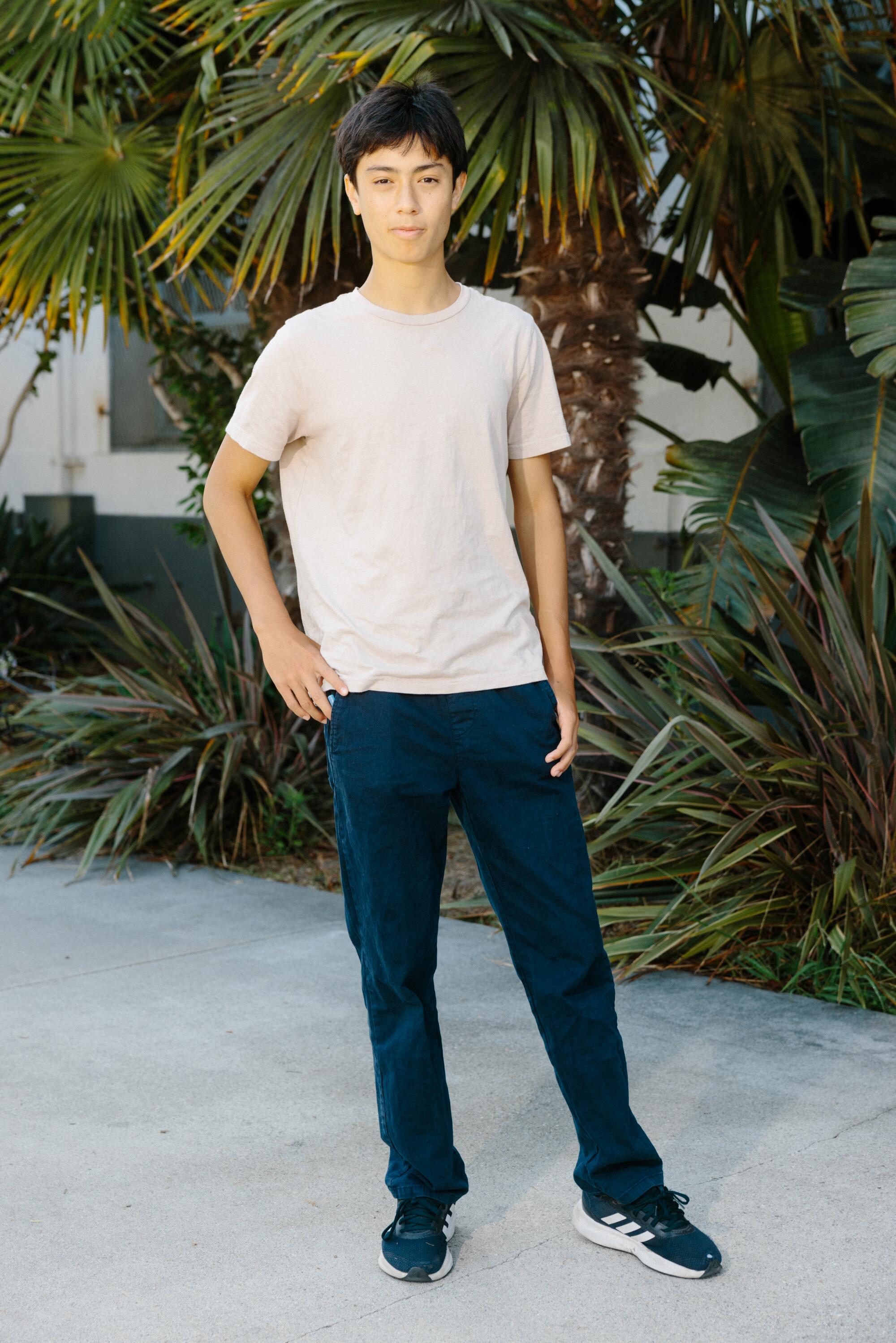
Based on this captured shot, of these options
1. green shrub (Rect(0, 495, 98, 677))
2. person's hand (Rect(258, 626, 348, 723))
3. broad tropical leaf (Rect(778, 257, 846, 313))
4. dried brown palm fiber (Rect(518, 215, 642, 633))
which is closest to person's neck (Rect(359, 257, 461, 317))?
person's hand (Rect(258, 626, 348, 723))

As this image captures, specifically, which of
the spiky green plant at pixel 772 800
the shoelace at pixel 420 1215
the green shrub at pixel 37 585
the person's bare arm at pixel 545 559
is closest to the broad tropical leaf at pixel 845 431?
the spiky green plant at pixel 772 800

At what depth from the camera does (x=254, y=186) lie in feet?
20.2

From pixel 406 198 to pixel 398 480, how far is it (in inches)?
18.0

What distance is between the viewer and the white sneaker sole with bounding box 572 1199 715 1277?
255 centimetres

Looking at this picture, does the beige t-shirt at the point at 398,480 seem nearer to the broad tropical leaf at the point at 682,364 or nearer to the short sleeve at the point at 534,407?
the short sleeve at the point at 534,407

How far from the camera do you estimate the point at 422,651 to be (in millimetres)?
2447

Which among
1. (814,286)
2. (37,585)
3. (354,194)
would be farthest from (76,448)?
(354,194)

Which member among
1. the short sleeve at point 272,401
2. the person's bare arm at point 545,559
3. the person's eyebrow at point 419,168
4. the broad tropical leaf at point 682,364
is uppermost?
the person's eyebrow at point 419,168

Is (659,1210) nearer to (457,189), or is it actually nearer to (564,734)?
(564,734)

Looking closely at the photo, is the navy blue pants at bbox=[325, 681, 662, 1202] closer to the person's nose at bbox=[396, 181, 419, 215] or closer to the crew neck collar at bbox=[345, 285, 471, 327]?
the crew neck collar at bbox=[345, 285, 471, 327]

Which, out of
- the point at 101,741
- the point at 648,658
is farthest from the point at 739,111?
the point at 101,741

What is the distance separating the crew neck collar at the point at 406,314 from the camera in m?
2.46

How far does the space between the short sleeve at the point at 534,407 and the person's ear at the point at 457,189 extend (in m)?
0.23

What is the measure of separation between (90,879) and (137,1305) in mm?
3220
